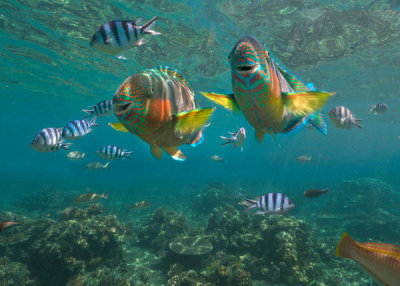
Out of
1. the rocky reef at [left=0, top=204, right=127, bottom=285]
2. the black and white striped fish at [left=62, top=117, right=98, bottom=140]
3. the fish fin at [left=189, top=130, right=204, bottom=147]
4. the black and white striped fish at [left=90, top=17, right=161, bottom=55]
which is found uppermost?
the black and white striped fish at [left=90, top=17, right=161, bottom=55]

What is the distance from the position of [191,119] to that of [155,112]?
209 mm

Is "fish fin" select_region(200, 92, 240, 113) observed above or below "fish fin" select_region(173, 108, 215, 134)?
above

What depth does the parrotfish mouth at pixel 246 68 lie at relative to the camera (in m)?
1.13

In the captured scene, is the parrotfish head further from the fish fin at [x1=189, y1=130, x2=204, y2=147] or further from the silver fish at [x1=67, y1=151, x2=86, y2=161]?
the silver fish at [x1=67, y1=151, x2=86, y2=161]

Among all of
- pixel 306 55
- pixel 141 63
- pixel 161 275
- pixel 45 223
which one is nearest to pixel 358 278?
pixel 161 275

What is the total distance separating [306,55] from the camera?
61.1 feet

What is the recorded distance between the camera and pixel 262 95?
1185 millimetres

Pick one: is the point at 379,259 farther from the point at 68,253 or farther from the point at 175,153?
the point at 68,253

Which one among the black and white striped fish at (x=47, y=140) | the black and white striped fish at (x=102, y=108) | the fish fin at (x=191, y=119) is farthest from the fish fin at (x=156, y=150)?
the black and white striped fish at (x=47, y=140)

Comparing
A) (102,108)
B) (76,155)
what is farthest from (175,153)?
(76,155)

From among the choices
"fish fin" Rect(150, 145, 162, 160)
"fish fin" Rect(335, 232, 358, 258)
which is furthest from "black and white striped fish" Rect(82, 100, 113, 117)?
"fish fin" Rect(335, 232, 358, 258)

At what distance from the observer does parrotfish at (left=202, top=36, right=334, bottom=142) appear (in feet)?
3.77

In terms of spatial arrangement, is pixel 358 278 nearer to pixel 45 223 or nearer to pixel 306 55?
pixel 45 223

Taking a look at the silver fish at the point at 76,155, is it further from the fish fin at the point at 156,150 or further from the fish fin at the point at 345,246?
the fish fin at the point at 345,246
